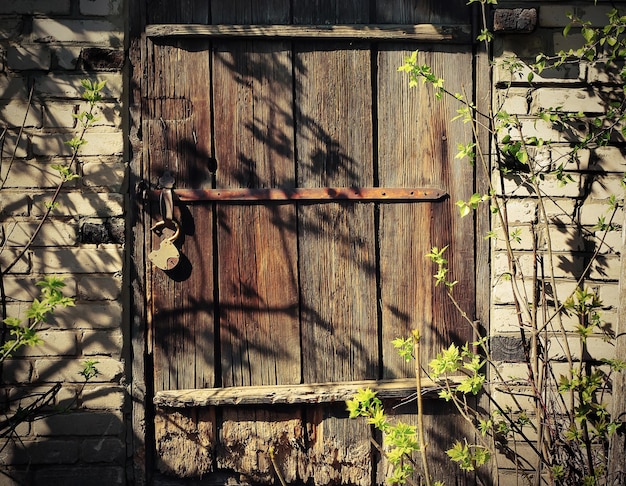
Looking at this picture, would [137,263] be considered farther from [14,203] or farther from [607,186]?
[607,186]

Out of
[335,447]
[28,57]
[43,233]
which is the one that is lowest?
[335,447]

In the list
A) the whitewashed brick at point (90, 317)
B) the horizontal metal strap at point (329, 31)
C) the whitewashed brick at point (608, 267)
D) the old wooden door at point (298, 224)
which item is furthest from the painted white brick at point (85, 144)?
the whitewashed brick at point (608, 267)

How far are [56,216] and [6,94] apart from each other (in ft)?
1.73

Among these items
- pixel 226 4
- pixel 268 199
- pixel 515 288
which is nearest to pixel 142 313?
pixel 268 199

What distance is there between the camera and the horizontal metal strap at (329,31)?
2.42m

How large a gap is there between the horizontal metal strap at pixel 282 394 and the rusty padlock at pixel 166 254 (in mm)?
538

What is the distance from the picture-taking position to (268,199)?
2.47 m

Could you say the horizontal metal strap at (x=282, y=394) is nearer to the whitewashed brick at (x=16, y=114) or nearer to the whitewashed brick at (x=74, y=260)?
the whitewashed brick at (x=74, y=260)

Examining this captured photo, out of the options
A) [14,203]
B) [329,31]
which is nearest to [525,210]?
[329,31]

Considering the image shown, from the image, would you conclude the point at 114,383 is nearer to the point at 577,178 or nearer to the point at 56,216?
the point at 56,216

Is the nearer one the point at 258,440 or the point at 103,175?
the point at 103,175

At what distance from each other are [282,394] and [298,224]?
28.3 inches

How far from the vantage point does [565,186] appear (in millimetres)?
2447

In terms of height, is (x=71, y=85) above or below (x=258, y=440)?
above
